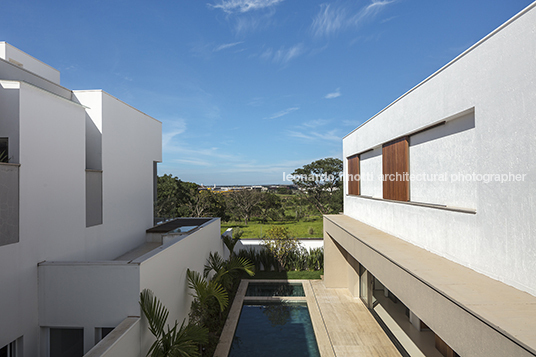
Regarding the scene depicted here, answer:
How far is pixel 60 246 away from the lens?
6.22 meters

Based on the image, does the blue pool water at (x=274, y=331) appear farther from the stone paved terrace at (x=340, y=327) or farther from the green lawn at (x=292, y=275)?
the green lawn at (x=292, y=275)

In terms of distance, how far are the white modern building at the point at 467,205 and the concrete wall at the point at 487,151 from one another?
15mm

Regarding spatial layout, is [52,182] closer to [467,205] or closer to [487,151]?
[487,151]

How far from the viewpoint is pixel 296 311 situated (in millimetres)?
10797

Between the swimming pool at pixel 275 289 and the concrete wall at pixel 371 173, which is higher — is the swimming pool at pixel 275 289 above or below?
below

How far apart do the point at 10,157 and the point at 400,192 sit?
8.27 m

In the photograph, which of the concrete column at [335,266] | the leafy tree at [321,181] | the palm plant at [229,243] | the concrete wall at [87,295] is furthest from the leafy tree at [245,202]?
the concrete wall at [87,295]

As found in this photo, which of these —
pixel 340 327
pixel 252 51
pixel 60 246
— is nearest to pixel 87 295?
pixel 60 246

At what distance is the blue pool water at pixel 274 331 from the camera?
809 centimetres

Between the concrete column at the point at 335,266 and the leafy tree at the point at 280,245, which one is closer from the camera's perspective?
the concrete column at the point at 335,266

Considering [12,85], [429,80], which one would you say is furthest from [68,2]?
[429,80]

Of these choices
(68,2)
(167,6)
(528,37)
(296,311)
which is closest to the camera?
(528,37)

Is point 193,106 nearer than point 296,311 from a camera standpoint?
No

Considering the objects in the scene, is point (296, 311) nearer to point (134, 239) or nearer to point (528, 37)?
point (134, 239)
